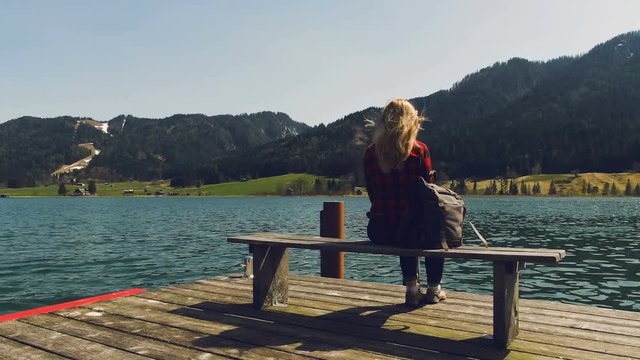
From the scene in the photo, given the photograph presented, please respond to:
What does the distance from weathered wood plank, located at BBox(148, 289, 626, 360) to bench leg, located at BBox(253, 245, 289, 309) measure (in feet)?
0.90

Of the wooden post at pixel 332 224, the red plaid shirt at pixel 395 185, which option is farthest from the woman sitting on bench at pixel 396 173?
the wooden post at pixel 332 224

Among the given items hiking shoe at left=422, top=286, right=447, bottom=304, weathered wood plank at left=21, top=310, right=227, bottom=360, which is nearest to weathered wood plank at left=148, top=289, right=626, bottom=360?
hiking shoe at left=422, top=286, right=447, bottom=304

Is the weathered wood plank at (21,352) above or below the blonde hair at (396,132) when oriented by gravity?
below

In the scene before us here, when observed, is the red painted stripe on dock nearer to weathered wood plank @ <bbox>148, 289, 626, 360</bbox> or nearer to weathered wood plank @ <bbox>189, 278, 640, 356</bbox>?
weathered wood plank @ <bbox>189, 278, 640, 356</bbox>

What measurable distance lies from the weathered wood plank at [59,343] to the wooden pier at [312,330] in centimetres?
1

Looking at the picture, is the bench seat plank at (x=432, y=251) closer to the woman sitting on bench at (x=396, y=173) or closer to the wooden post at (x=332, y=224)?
the woman sitting on bench at (x=396, y=173)

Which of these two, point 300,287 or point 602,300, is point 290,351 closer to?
point 300,287

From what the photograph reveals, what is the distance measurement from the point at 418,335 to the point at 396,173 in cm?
232

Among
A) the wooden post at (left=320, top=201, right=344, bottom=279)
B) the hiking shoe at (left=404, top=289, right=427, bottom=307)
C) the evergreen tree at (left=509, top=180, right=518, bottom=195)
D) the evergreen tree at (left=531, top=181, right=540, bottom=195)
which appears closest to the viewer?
the hiking shoe at (left=404, top=289, right=427, bottom=307)

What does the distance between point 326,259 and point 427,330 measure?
20.5ft

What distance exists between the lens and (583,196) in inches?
7082

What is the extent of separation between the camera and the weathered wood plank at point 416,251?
568cm

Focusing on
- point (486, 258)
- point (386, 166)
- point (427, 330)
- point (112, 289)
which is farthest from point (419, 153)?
point (112, 289)

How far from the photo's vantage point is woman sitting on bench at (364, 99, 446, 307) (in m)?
7.03
